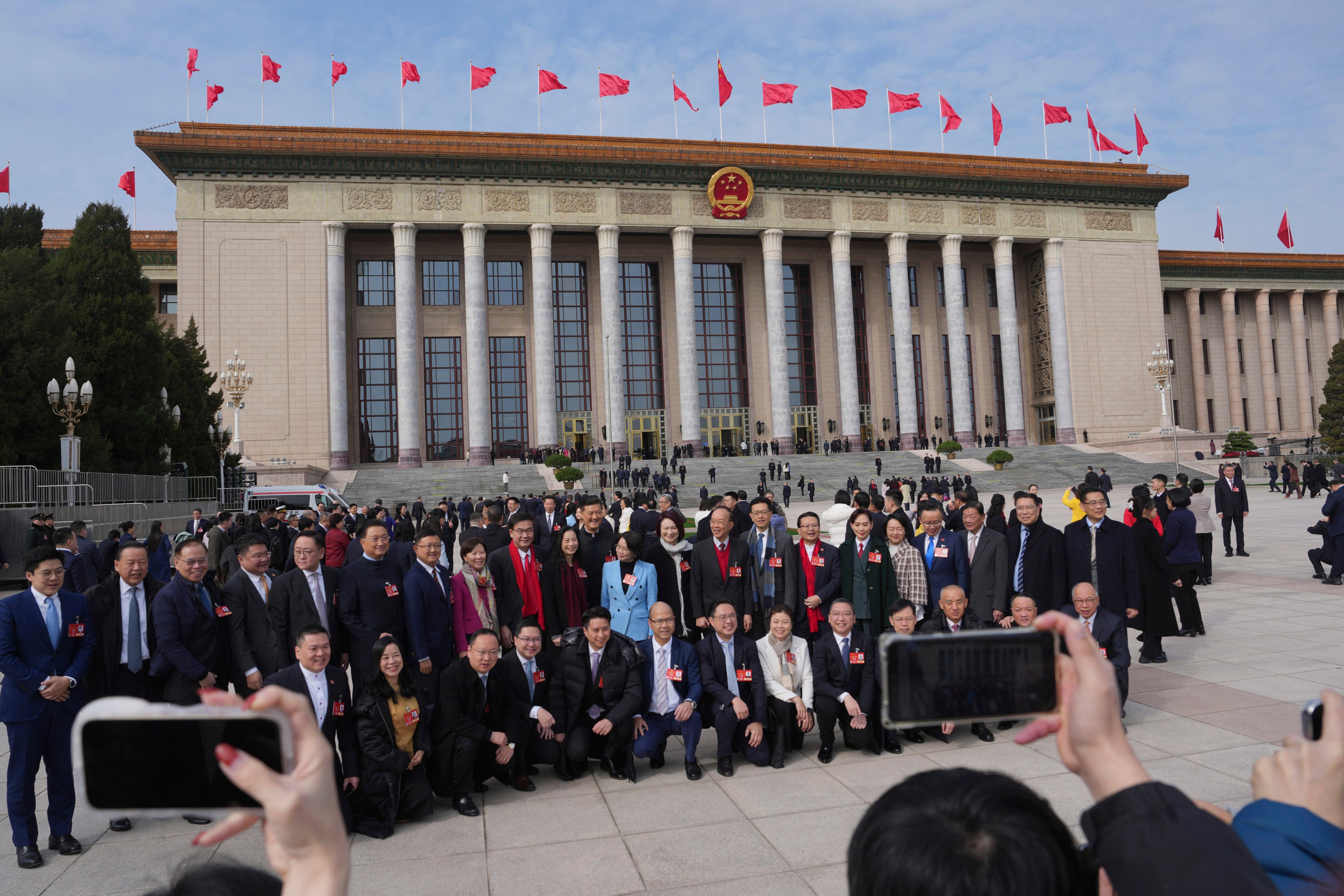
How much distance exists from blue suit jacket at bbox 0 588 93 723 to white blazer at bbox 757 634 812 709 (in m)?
4.70

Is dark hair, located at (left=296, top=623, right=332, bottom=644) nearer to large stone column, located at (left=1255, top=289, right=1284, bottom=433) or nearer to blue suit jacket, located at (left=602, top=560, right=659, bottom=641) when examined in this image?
blue suit jacket, located at (left=602, top=560, right=659, bottom=641)

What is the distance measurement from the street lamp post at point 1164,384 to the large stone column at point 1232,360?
30.8 feet

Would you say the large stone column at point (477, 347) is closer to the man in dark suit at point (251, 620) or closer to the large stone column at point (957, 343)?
the large stone column at point (957, 343)

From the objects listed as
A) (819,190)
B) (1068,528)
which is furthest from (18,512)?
(819,190)

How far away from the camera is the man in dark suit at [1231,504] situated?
1627 centimetres

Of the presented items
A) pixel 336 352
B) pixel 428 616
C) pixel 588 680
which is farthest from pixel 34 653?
pixel 336 352

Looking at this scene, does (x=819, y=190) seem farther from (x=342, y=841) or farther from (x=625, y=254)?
(x=342, y=841)

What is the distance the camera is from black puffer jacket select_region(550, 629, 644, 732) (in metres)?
6.45

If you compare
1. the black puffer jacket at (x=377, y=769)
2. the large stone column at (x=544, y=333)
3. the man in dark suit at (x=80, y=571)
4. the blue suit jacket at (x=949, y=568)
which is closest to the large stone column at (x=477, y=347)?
the large stone column at (x=544, y=333)

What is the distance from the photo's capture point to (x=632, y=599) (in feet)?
25.4

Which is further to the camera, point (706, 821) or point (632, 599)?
point (632, 599)

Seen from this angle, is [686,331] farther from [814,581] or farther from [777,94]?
[814,581]

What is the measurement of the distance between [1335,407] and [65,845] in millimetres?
57580

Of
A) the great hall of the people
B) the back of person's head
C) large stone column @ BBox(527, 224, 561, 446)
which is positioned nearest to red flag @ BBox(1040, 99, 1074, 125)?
the great hall of the people
